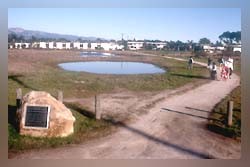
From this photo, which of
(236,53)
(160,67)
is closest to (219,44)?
(236,53)

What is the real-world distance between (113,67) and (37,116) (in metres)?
1.58

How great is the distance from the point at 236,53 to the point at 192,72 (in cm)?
83

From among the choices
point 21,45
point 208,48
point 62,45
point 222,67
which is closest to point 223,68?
point 222,67

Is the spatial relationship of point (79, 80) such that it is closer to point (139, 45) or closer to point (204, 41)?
point (139, 45)

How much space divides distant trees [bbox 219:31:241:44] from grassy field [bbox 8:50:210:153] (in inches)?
25.8

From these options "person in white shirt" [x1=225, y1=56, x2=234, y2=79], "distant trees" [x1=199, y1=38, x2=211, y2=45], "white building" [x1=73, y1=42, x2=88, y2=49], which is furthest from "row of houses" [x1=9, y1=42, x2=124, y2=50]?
"person in white shirt" [x1=225, y1=56, x2=234, y2=79]

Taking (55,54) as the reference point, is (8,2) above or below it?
above

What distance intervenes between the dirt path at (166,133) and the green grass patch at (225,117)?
88 mm

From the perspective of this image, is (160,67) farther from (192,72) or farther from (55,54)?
(55,54)

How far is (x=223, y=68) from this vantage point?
6.92 metres

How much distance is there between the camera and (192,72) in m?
6.95

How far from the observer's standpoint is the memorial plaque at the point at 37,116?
634cm

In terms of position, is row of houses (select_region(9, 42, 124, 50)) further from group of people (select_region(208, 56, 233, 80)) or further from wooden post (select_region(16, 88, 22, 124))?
group of people (select_region(208, 56, 233, 80))

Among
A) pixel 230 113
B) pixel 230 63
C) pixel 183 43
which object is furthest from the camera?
pixel 183 43
